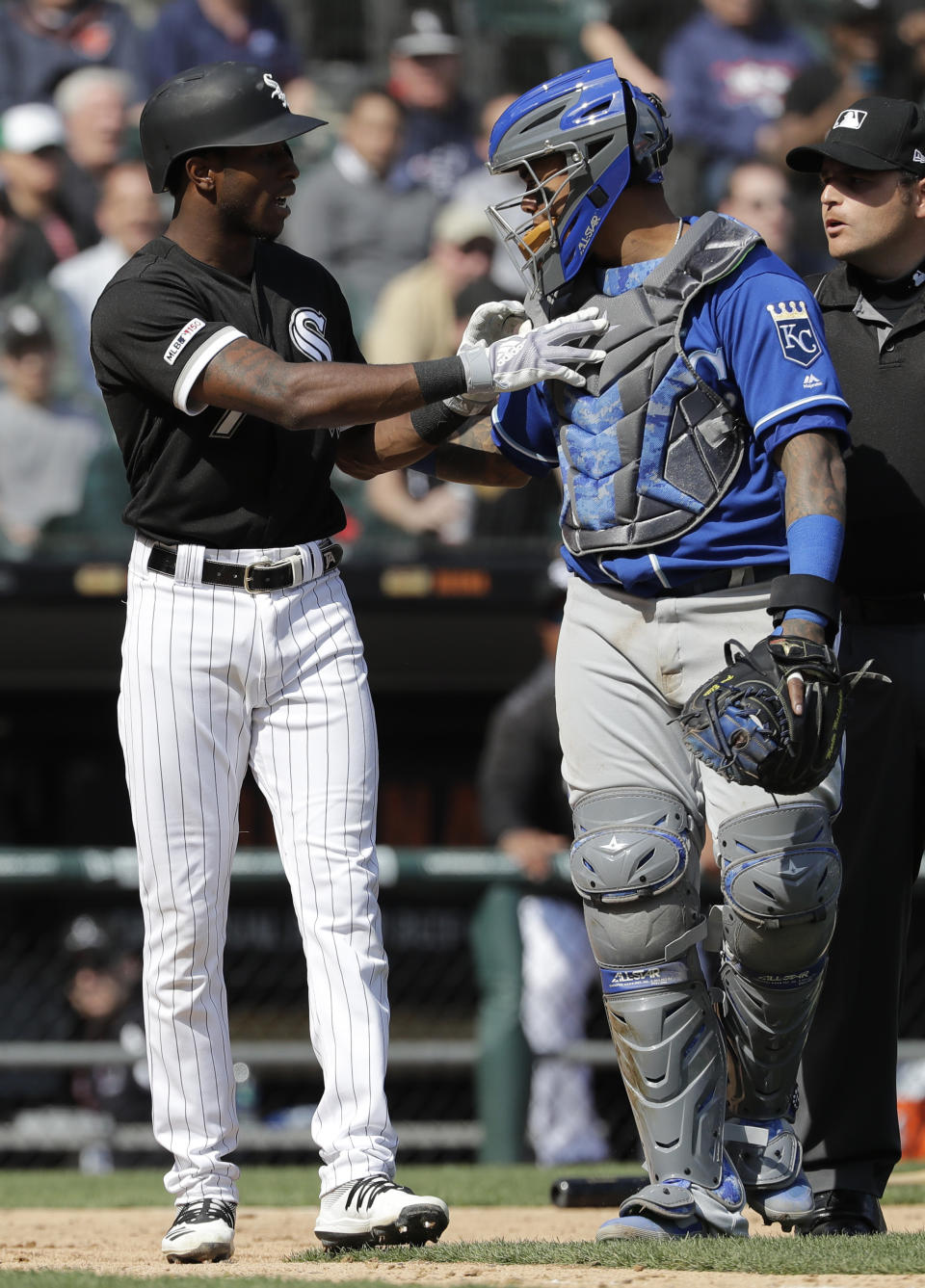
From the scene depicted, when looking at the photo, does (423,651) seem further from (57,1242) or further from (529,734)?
(57,1242)

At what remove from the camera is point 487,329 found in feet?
12.1

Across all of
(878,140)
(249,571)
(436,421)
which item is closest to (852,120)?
(878,140)

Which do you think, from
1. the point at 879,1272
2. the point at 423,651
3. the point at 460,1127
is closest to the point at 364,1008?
the point at 879,1272

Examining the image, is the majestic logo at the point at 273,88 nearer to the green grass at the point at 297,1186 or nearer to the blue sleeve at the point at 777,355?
the blue sleeve at the point at 777,355

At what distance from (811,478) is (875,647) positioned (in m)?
0.60

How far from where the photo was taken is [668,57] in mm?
9320

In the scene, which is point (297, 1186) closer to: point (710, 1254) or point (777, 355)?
point (710, 1254)

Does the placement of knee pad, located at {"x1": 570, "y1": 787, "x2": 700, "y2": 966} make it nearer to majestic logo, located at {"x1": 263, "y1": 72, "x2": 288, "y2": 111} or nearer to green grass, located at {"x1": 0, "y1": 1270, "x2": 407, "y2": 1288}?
green grass, located at {"x1": 0, "y1": 1270, "x2": 407, "y2": 1288}

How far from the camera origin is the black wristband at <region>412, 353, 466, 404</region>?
3381 millimetres

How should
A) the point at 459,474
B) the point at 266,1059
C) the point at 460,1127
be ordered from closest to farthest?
the point at 459,474 < the point at 266,1059 < the point at 460,1127

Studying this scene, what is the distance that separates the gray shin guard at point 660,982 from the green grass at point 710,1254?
0.65 feet

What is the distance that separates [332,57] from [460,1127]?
5482 millimetres

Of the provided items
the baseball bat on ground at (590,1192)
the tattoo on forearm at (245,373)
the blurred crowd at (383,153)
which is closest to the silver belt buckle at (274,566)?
the tattoo on forearm at (245,373)

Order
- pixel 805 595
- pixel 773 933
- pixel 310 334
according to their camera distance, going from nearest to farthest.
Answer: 1. pixel 805 595
2. pixel 773 933
3. pixel 310 334
